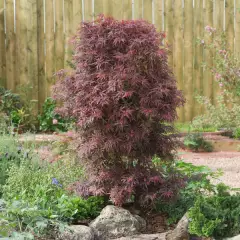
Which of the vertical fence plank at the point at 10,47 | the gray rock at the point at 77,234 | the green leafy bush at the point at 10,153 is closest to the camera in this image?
the gray rock at the point at 77,234

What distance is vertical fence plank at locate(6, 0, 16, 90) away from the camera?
9500 millimetres

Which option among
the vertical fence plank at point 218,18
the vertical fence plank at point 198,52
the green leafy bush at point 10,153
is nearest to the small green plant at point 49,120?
the vertical fence plank at point 198,52

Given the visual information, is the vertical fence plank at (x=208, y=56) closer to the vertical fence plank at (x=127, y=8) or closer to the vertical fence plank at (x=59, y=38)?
the vertical fence plank at (x=127, y=8)

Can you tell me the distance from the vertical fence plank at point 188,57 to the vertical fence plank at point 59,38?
233cm

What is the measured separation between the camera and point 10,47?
9.56m

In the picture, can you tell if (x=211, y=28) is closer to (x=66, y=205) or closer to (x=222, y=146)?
(x=222, y=146)

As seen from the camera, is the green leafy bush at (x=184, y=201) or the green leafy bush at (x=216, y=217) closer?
the green leafy bush at (x=216, y=217)

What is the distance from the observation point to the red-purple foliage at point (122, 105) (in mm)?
4086

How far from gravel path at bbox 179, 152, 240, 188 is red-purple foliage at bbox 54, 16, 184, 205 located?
1.88m

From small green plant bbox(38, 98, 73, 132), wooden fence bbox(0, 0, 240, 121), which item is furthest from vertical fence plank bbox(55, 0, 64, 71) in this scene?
small green plant bbox(38, 98, 73, 132)

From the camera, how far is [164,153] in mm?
4320

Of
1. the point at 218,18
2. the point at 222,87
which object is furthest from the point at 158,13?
the point at 222,87

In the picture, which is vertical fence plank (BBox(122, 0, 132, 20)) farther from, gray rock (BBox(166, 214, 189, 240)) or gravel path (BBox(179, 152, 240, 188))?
gray rock (BBox(166, 214, 189, 240))

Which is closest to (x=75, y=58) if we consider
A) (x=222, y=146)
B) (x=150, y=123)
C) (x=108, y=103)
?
(x=108, y=103)
